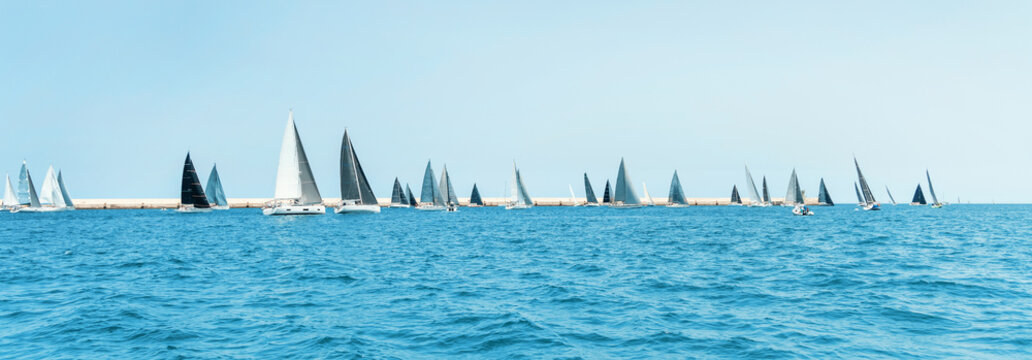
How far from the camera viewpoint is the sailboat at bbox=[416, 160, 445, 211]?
395 ft

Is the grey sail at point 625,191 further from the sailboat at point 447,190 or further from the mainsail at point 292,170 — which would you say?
the mainsail at point 292,170

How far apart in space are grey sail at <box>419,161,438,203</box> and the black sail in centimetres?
3983

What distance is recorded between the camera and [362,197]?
87.9 metres

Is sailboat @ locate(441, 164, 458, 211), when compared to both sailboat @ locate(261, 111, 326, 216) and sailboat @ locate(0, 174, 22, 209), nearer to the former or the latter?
sailboat @ locate(261, 111, 326, 216)

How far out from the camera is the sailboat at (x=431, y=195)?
120500mm

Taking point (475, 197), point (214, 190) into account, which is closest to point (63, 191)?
point (214, 190)

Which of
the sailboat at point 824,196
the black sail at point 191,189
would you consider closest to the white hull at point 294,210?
the black sail at point 191,189

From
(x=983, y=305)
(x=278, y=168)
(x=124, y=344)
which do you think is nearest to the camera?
(x=124, y=344)

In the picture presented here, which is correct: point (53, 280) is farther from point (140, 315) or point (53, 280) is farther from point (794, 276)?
point (794, 276)

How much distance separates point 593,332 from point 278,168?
72141 millimetres

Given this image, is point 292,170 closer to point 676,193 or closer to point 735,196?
point 676,193

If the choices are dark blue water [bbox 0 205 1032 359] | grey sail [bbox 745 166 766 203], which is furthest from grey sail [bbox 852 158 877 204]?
dark blue water [bbox 0 205 1032 359]

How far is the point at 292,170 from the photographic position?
3039 inches

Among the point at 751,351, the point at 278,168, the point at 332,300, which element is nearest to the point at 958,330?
the point at 751,351
